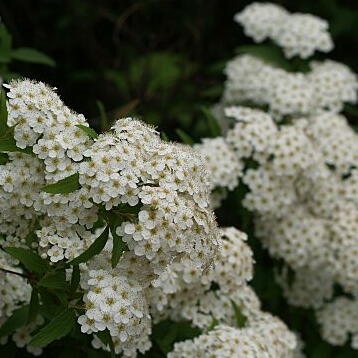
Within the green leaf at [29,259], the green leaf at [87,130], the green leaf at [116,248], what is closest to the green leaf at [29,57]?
the green leaf at [87,130]

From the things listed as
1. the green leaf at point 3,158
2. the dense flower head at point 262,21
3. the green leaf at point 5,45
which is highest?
the green leaf at point 3,158

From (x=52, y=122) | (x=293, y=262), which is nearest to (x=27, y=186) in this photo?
(x=52, y=122)

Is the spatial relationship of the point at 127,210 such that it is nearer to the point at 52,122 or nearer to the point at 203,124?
the point at 52,122

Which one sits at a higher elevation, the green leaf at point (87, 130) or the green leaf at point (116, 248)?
the green leaf at point (87, 130)

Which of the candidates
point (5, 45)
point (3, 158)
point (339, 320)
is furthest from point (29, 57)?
point (339, 320)

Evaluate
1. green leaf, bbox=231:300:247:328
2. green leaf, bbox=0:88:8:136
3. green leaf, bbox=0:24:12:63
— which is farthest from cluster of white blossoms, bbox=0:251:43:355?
green leaf, bbox=0:24:12:63

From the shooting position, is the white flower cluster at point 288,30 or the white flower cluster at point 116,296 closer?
the white flower cluster at point 116,296

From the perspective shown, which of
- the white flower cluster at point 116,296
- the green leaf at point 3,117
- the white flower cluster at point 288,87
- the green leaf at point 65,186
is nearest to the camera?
the green leaf at point 65,186

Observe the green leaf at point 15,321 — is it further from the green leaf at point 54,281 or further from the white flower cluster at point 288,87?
the white flower cluster at point 288,87
